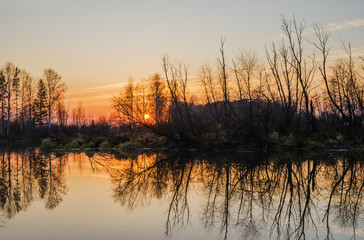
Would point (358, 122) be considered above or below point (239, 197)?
above

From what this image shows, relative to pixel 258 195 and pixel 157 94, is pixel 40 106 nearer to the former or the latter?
pixel 157 94

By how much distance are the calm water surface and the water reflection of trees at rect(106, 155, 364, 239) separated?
2cm

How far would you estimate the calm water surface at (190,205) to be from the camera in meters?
5.84

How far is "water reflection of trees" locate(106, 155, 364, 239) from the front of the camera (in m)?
6.18

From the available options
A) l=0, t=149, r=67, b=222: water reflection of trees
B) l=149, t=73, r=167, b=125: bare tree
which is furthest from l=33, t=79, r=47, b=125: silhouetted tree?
l=0, t=149, r=67, b=222: water reflection of trees

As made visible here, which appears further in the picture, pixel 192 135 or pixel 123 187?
pixel 192 135

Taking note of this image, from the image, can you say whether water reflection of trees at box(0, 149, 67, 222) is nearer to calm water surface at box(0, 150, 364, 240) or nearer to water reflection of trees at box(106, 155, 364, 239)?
calm water surface at box(0, 150, 364, 240)

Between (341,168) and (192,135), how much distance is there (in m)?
13.3

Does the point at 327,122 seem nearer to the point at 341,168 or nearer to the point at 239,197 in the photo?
the point at 341,168

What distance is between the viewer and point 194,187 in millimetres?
10062

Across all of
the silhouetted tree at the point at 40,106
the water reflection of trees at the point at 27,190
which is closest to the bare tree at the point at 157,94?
the silhouetted tree at the point at 40,106

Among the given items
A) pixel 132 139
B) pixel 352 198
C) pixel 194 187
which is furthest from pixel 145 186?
pixel 132 139

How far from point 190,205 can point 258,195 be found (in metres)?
1.88

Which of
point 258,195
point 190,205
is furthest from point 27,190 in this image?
point 258,195
